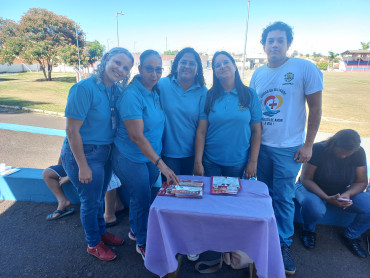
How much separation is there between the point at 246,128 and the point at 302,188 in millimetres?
1212

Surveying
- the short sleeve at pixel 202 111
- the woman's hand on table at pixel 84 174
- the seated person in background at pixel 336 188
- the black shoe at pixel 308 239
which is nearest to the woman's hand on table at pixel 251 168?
the short sleeve at pixel 202 111

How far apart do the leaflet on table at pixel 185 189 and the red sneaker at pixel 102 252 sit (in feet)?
3.23

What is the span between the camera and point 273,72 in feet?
8.22

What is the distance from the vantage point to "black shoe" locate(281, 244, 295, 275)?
2.38 metres

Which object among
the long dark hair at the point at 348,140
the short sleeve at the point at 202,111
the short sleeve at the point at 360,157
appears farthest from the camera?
the short sleeve at the point at 360,157

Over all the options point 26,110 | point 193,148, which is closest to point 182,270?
point 193,148

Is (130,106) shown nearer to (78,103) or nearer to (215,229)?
(78,103)

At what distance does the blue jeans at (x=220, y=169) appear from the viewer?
8.20 feet

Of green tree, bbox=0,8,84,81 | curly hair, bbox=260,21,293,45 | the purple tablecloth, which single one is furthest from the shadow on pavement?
green tree, bbox=0,8,84,81

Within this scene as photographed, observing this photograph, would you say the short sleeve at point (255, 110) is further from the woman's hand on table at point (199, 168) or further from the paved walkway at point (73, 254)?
the paved walkway at point (73, 254)

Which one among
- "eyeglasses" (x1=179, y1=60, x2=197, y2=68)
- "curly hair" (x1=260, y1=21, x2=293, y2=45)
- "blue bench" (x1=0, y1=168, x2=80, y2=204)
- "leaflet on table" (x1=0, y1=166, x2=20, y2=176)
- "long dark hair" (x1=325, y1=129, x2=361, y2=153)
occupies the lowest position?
"blue bench" (x1=0, y1=168, x2=80, y2=204)

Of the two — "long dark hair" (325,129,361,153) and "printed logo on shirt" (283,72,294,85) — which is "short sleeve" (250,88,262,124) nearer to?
"printed logo on shirt" (283,72,294,85)

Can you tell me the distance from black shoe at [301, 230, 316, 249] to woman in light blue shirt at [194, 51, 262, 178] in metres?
1.05

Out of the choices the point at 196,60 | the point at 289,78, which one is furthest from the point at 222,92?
the point at 289,78
